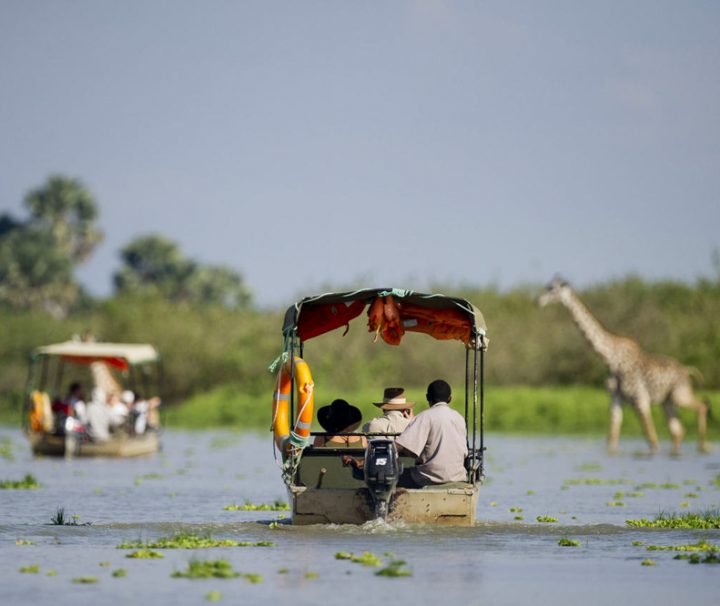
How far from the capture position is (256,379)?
62719 mm

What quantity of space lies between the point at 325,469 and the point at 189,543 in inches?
91.7

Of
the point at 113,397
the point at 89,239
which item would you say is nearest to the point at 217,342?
the point at 113,397

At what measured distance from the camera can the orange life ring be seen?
18.2 m

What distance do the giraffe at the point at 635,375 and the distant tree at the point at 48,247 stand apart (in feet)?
166

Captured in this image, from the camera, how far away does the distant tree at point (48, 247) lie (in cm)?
8594

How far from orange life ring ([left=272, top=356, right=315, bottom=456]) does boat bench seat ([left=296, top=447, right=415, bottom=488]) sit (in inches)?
7.4

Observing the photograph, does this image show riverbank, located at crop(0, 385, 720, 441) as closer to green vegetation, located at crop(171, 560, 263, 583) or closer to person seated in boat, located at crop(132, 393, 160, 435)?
person seated in boat, located at crop(132, 393, 160, 435)

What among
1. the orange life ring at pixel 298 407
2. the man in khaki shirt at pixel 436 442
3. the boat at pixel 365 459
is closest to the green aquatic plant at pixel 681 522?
the boat at pixel 365 459

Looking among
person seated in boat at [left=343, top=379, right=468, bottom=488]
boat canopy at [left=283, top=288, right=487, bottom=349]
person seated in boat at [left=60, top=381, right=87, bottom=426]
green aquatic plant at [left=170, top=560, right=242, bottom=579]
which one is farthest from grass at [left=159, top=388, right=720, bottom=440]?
green aquatic plant at [left=170, top=560, right=242, bottom=579]

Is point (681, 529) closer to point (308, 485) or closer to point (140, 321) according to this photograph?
point (308, 485)

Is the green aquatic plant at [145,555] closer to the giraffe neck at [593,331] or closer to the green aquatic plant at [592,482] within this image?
the green aquatic plant at [592,482]

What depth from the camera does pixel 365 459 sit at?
17.1 m

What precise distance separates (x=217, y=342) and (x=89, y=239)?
3409 cm

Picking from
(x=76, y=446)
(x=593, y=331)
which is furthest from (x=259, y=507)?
(x=593, y=331)
